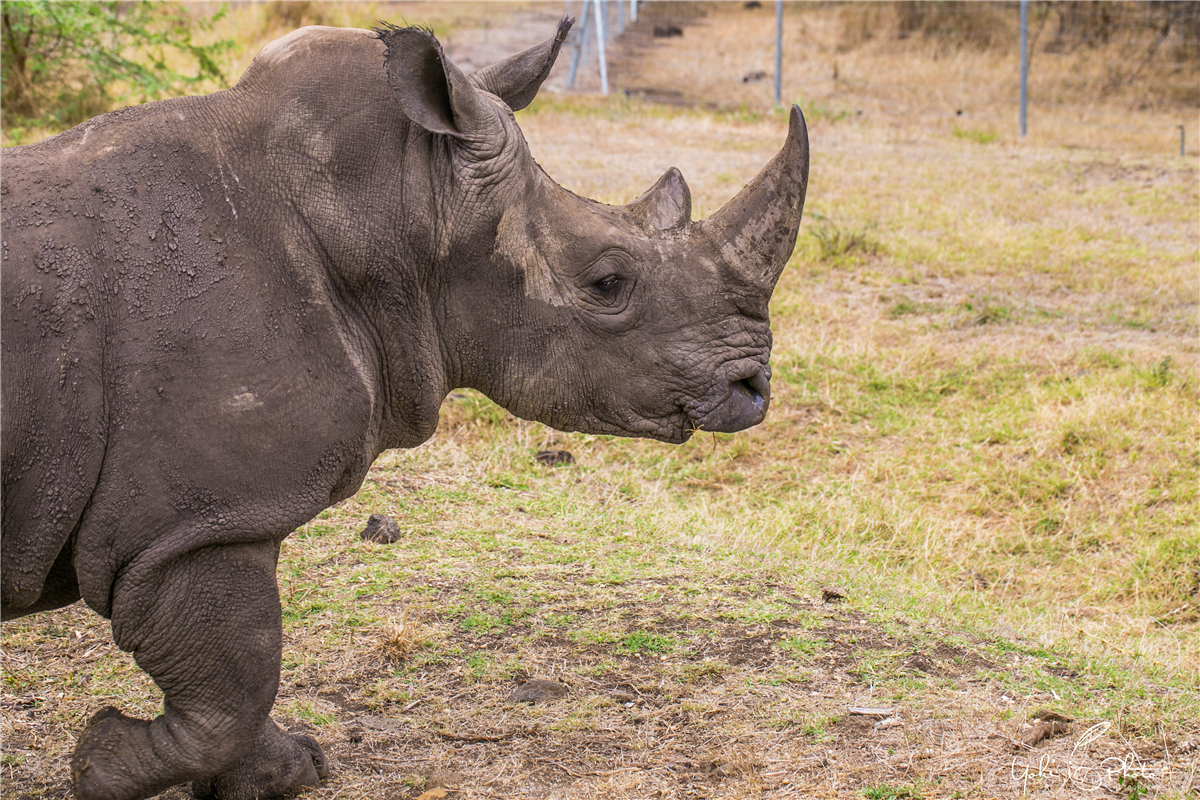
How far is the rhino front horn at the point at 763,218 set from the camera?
11.2 ft

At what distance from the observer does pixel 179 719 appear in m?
3.04

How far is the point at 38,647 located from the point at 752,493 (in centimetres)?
329

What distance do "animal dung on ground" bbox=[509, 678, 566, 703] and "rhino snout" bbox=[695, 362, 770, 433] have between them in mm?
1174

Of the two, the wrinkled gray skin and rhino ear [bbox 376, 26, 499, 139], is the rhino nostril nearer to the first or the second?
the wrinkled gray skin

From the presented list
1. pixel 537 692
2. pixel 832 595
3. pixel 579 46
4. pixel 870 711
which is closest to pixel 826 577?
pixel 832 595

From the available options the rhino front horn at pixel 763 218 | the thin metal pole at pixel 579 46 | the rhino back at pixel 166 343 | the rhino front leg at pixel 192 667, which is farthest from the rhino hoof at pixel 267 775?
the thin metal pole at pixel 579 46

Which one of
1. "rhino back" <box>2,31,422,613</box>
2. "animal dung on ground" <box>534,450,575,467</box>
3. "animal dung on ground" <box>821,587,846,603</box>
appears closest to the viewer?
"rhino back" <box>2,31,422,613</box>

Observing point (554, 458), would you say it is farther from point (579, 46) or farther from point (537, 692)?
point (579, 46)

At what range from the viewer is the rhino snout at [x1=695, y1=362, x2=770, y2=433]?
135 inches

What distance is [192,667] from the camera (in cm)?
300

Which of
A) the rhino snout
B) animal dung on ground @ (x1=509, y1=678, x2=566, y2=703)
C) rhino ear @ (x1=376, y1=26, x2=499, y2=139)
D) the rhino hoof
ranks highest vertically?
rhino ear @ (x1=376, y1=26, x2=499, y2=139)

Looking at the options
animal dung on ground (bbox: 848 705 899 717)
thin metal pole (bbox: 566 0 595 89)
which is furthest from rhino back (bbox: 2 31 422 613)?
thin metal pole (bbox: 566 0 595 89)

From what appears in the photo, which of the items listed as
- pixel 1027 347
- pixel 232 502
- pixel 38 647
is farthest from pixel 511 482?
pixel 1027 347

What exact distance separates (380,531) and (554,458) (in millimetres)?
1230
